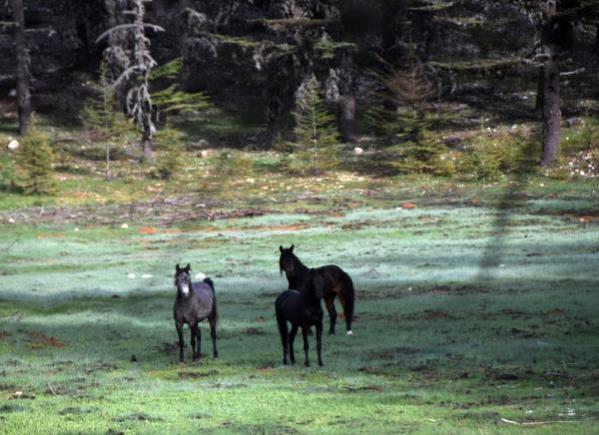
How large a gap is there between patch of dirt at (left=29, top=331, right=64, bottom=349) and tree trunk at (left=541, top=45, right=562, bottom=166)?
33.4 metres

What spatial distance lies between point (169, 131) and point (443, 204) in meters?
16.4

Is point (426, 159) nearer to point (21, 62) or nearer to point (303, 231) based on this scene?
point (303, 231)

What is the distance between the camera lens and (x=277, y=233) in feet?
124

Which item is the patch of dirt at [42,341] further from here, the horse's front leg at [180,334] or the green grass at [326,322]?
the horse's front leg at [180,334]

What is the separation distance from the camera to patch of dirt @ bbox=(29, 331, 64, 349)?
19.1 m

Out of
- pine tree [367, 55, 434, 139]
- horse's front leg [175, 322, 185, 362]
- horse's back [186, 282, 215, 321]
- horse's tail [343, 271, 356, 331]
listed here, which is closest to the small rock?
pine tree [367, 55, 434, 139]

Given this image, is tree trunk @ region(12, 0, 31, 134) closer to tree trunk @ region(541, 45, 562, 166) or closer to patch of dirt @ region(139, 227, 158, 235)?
patch of dirt @ region(139, 227, 158, 235)

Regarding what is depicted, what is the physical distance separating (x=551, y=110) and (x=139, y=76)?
2159 centimetres

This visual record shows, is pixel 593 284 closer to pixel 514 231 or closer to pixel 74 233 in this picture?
pixel 514 231

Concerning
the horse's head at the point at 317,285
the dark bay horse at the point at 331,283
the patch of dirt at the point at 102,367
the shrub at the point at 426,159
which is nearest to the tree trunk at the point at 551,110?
the shrub at the point at 426,159

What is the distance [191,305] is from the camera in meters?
16.5

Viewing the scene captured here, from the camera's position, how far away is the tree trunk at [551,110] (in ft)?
158

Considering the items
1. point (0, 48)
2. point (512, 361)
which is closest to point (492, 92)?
point (0, 48)

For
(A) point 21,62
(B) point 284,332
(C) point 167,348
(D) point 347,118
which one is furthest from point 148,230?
(B) point 284,332
